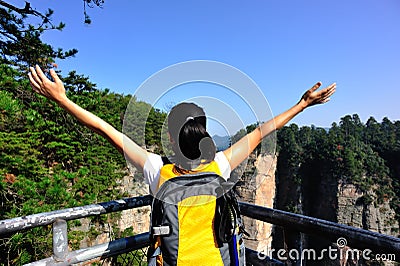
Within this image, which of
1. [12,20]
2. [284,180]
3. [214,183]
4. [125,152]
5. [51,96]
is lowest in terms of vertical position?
[284,180]

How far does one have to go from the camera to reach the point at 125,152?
1.14 metres

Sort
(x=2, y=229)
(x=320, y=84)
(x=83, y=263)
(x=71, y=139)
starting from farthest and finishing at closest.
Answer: (x=71, y=139), (x=83, y=263), (x=320, y=84), (x=2, y=229)

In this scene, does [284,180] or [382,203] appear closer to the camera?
[382,203]

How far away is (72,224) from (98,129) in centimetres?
575

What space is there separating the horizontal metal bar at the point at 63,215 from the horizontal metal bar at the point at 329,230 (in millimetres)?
666

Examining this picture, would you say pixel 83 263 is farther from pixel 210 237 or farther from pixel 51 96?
pixel 51 96

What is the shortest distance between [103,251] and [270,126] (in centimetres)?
106

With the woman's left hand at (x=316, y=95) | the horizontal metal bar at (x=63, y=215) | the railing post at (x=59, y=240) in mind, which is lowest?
the railing post at (x=59, y=240)

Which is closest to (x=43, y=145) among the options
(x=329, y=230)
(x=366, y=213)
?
(x=329, y=230)

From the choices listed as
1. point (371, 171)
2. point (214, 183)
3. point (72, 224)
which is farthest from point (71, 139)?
point (371, 171)

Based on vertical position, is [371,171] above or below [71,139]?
below

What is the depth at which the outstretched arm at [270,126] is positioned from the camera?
128 centimetres

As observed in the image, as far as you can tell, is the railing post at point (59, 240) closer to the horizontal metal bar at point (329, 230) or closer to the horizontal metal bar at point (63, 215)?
the horizontal metal bar at point (63, 215)

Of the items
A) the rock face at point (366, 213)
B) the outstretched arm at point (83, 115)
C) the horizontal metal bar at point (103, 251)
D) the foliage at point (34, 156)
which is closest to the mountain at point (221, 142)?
the outstretched arm at point (83, 115)
